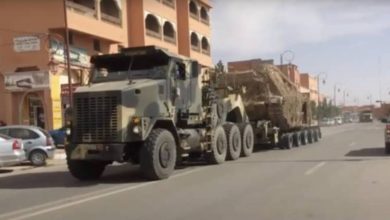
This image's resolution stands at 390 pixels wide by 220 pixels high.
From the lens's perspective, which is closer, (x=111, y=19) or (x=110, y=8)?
(x=111, y=19)

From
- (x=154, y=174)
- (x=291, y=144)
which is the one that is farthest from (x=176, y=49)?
(x=154, y=174)

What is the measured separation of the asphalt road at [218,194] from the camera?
1023 cm

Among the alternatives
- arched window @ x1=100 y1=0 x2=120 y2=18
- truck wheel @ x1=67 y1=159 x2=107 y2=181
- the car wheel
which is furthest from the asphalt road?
arched window @ x1=100 y1=0 x2=120 y2=18

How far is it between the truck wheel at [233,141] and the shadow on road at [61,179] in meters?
3.53

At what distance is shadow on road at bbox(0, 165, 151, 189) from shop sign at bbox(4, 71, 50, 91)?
1738cm

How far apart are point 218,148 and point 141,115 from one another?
525 cm

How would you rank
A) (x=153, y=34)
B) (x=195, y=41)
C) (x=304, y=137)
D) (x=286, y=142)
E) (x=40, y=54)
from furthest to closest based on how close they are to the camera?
1. (x=195, y=41)
2. (x=153, y=34)
3. (x=40, y=54)
4. (x=304, y=137)
5. (x=286, y=142)

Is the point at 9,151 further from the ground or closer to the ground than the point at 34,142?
closer to the ground

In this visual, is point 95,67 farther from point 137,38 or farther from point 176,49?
point 176,49

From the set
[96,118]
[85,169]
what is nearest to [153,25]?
[85,169]

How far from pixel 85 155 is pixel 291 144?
15510 millimetres

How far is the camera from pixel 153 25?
55.2 metres

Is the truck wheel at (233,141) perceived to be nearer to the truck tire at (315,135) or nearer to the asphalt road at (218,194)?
the asphalt road at (218,194)

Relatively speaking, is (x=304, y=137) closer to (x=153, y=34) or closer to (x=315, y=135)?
(x=315, y=135)
